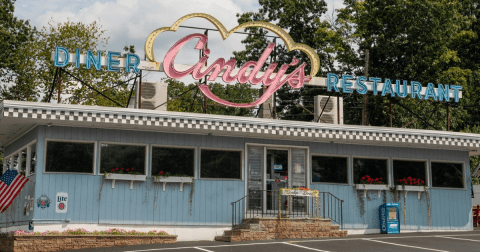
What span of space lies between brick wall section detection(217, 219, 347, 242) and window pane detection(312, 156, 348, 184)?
176 cm

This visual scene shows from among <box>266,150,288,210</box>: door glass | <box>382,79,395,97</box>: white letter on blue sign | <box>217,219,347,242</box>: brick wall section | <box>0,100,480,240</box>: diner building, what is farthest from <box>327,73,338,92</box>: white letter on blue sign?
<box>217,219,347,242</box>: brick wall section

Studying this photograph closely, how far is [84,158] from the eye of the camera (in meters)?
15.3

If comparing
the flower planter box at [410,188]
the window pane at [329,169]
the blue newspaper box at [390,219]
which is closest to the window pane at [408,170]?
the flower planter box at [410,188]

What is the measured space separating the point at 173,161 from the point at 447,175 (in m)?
9.85

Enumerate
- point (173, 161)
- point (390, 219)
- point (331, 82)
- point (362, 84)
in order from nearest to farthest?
1. point (173, 161)
2. point (390, 219)
3. point (331, 82)
4. point (362, 84)

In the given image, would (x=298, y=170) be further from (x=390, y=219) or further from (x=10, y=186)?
(x=10, y=186)

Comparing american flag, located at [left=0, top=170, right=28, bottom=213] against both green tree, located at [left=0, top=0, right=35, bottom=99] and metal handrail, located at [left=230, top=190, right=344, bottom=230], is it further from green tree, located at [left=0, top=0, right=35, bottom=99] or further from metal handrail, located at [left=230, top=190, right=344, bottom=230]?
green tree, located at [left=0, top=0, right=35, bottom=99]

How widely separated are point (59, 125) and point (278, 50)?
24.4 metres

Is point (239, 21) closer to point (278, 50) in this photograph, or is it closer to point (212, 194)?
point (278, 50)

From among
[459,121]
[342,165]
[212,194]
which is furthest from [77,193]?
[459,121]

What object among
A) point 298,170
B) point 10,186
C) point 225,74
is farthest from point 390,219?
point 10,186

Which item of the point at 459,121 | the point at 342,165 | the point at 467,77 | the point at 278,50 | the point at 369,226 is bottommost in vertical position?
the point at 369,226

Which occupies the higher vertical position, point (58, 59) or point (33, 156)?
point (58, 59)

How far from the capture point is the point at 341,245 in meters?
14.0
